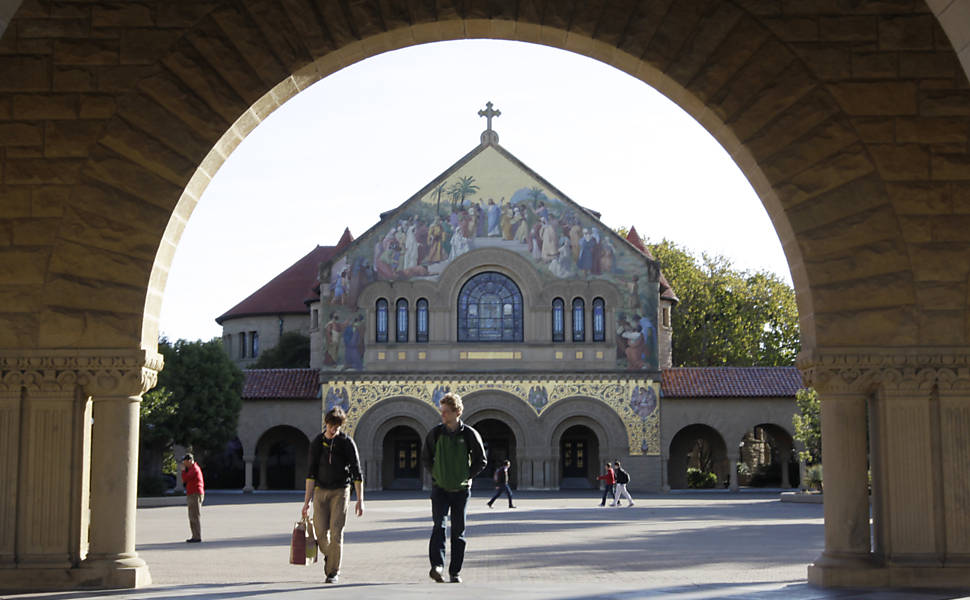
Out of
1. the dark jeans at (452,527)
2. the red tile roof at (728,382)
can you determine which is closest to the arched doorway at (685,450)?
the red tile roof at (728,382)

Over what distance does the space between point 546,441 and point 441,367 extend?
16.6 ft

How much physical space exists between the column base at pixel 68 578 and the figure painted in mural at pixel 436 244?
37375 mm

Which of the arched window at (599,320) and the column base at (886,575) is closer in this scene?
the column base at (886,575)

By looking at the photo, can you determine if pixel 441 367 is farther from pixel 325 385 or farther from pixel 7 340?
pixel 7 340

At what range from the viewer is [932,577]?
33.6 feet

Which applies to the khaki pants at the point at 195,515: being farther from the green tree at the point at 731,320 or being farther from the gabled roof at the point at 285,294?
the green tree at the point at 731,320

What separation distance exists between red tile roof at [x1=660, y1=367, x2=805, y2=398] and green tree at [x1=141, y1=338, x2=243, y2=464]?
1708cm

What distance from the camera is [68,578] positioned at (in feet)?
33.7

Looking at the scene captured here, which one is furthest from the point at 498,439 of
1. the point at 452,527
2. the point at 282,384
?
the point at 452,527

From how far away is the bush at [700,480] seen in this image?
53.8 metres

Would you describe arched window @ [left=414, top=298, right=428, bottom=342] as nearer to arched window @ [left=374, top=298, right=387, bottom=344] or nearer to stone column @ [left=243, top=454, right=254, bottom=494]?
arched window @ [left=374, top=298, right=387, bottom=344]

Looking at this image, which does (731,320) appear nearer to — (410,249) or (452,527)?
(410,249)

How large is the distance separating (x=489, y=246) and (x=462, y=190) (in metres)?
2.60

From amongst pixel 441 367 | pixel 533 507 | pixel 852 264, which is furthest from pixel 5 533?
pixel 441 367
